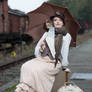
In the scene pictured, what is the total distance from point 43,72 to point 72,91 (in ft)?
1.64

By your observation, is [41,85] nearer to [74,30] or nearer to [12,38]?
[74,30]

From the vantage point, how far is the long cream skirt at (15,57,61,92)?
4777 mm

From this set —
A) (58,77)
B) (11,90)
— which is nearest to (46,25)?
(58,77)

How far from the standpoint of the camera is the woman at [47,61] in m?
4.79

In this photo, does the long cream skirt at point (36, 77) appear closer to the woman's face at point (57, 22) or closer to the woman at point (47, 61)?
the woman at point (47, 61)

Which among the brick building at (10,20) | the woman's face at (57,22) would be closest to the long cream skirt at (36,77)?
the woman's face at (57,22)

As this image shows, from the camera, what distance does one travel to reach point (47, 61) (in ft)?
16.3

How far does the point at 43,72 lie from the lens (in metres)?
4.82

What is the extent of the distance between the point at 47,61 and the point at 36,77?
0.31 metres

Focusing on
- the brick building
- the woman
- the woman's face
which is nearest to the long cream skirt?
the woman

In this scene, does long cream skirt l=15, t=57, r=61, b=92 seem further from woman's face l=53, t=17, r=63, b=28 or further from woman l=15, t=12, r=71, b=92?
woman's face l=53, t=17, r=63, b=28

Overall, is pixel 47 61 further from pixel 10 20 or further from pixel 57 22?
pixel 10 20

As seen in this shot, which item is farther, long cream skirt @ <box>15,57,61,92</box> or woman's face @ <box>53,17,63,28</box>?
woman's face @ <box>53,17,63,28</box>

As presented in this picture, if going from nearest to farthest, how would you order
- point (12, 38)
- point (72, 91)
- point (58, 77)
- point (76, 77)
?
point (72, 91) → point (58, 77) → point (76, 77) → point (12, 38)
